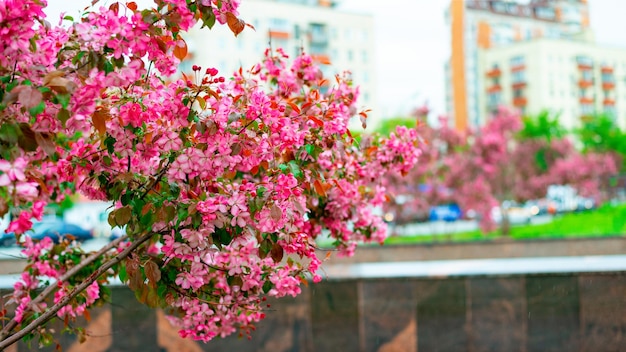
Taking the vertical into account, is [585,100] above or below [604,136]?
above

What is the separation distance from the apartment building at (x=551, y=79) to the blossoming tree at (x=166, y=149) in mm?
67053

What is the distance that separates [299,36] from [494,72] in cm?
2397

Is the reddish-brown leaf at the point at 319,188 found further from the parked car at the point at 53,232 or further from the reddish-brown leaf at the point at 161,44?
the parked car at the point at 53,232

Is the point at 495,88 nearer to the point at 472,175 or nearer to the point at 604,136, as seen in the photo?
the point at 604,136

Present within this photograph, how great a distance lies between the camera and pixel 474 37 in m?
71.9

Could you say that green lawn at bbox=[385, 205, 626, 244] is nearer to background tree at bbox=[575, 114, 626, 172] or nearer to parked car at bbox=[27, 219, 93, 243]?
background tree at bbox=[575, 114, 626, 172]

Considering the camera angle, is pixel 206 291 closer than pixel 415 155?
Yes

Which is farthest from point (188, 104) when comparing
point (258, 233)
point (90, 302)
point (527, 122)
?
point (527, 122)

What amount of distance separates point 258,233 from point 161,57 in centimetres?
88

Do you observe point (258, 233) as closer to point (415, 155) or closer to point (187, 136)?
point (187, 136)

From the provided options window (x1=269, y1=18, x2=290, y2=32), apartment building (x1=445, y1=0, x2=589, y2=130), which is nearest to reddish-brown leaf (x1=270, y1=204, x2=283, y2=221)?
window (x1=269, y1=18, x2=290, y2=32)

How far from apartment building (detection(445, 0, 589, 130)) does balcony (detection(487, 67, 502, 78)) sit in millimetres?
836

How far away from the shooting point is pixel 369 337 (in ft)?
21.6

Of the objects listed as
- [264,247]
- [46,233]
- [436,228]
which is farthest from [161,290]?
[436,228]
